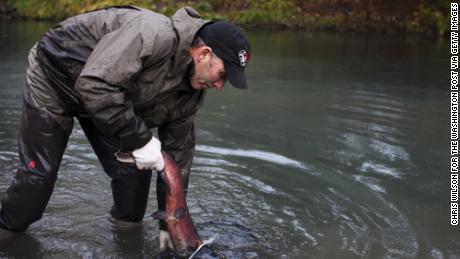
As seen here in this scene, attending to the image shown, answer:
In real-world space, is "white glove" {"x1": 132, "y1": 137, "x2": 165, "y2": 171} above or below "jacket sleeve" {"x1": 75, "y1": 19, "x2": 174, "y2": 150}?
below

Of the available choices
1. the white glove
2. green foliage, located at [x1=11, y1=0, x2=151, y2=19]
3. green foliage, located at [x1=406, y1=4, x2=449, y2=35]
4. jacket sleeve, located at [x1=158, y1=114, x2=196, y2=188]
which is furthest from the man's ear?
green foliage, located at [x1=406, y1=4, x2=449, y2=35]

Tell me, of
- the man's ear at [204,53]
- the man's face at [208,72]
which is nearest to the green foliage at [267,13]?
the man's face at [208,72]

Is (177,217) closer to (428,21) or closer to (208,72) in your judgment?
(208,72)

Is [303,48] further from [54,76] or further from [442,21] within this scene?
[54,76]

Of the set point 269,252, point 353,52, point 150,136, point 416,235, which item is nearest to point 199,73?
point 150,136

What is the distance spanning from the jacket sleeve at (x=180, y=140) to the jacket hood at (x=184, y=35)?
2.28ft

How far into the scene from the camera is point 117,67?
3250mm

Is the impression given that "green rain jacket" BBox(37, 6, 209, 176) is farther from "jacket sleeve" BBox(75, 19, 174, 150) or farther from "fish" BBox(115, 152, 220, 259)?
"fish" BBox(115, 152, 220, 259)

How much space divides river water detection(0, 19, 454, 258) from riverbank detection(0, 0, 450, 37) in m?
11.4

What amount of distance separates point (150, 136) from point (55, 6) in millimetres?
21677

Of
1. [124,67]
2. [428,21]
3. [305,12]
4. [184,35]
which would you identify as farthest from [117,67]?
[428,21]

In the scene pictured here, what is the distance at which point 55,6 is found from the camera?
23469 millimetres

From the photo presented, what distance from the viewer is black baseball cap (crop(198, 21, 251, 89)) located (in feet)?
11.3

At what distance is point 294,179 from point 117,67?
10.9 ft
